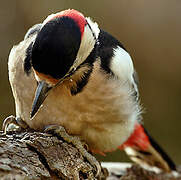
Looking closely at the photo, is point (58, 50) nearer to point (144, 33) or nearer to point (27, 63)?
point (27, 63)

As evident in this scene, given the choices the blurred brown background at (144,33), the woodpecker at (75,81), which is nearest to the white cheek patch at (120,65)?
the woodpecker at (75,81)

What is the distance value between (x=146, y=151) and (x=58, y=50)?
5.69 feet

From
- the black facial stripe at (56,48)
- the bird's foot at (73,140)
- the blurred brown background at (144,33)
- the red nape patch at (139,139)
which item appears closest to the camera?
the black facial stripe at (56,48)

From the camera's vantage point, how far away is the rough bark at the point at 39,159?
6.46ft

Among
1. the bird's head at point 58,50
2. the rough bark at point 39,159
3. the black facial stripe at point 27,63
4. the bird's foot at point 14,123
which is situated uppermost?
the bird's head at point 58,50

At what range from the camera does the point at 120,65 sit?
9.11 feet

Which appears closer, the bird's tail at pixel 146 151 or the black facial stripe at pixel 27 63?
the black facial stripe at pixel 27 63

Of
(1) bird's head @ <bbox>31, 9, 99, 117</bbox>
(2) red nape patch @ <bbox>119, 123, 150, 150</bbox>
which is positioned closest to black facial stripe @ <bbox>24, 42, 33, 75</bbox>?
(1) bird's head @ <bbox>31, 9, 99, 117</bbox>

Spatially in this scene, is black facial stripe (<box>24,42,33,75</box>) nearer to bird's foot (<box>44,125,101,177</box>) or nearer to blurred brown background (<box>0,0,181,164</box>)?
bird's foot (<box>44,125,101,177</box>)

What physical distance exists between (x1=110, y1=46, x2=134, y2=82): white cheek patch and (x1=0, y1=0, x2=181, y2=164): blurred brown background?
10.4ft

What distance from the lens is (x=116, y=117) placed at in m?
2.76

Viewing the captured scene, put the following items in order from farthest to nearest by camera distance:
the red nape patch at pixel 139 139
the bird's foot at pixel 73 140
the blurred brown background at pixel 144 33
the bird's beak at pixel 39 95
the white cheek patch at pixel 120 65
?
the blurred brown background at pixel 144 33
the red nape patch at pixel 139 139
the white cheek patch at pixel 120 65
the bird's foot at pixel 73 140
the bird's beak at pixel 39 95

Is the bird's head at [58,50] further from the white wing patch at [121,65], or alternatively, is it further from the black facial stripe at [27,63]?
the white wing patch at [121,65]

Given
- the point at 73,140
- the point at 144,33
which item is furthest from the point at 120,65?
the point at 144,33
